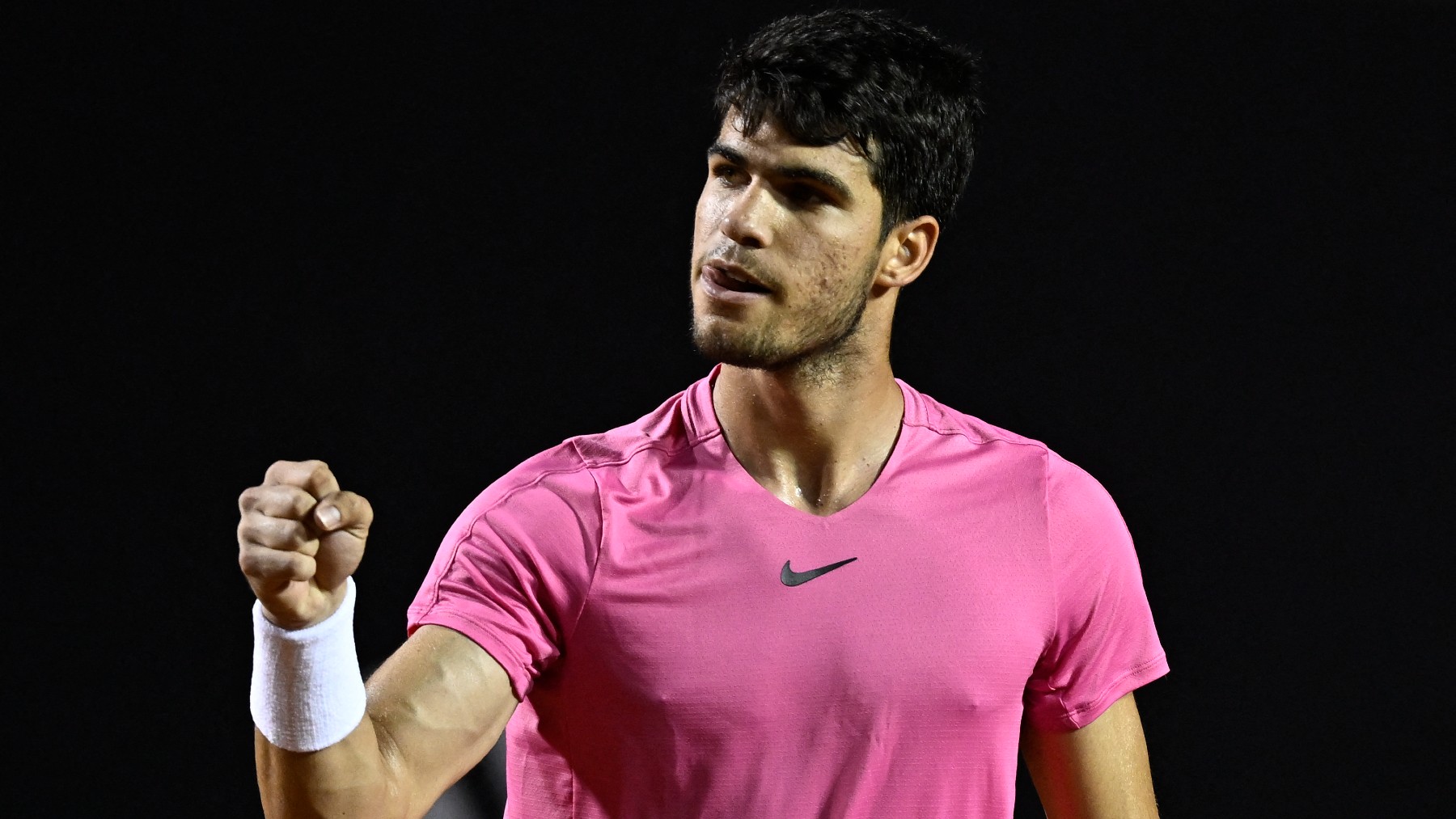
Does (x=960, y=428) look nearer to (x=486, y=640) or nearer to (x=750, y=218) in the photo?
(x=750, y=218)

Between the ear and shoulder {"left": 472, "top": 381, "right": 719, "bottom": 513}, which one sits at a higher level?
the ear

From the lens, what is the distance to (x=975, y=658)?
150 centimetres

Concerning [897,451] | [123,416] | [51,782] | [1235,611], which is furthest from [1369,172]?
[51,782]

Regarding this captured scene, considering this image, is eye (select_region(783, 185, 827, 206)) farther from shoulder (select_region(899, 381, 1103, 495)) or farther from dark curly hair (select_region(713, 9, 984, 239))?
shoulder (select_region(899, 381, 1103, 495))

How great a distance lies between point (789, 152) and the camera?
4.86 feet

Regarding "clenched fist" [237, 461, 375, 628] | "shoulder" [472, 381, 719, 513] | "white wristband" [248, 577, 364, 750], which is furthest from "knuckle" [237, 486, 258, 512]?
"shoulder" [472, 381, 719, 513]

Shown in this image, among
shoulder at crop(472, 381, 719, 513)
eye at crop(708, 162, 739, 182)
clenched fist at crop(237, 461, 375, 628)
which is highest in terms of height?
eye at crop(708, 162, 739, 182)

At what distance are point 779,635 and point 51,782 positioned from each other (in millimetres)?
986

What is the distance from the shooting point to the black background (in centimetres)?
200

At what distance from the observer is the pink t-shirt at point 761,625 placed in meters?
1.44

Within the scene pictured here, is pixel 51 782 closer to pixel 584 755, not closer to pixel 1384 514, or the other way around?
pixel 584 755

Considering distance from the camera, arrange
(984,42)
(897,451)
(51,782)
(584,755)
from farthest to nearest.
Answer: (984,42) → (51,782) → (897,451) → (584,755)

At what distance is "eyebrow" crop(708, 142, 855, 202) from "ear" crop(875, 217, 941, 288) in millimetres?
86

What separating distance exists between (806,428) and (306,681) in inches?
20.5
